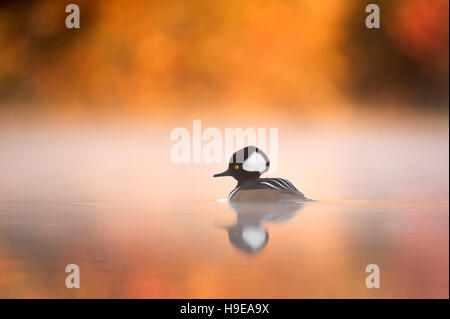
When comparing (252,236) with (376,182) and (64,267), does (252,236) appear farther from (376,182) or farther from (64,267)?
(376,182)

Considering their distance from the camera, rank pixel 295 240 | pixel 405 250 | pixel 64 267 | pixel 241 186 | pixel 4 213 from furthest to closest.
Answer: pixel 241 186 < pixel 4 213 < pixel 295 240 < pixel 405 250 < pixel 64 267

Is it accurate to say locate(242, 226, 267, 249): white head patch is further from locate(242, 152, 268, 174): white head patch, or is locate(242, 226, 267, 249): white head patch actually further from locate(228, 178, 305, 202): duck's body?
locate(242, 152, 268, 174): white head patch

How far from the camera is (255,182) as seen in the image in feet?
27.4

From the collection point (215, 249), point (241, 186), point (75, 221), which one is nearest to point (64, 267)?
point (215, 249)

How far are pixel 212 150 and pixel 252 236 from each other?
634 cm

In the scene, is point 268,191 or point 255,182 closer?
point 268,191

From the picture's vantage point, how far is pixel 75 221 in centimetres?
684

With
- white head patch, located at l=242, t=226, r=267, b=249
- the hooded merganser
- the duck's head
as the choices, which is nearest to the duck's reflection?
white head patch, located at l=242, t=226, r=267, b=249

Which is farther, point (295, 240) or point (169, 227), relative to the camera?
point (169, 227)

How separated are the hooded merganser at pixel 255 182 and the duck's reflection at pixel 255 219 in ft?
0.34

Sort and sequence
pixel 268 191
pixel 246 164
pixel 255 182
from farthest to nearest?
pixel 246 164, pixel 255 182, pixel 268 191

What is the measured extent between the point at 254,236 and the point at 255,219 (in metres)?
1.00

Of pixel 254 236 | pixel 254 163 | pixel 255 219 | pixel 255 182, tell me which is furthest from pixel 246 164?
pixel 254 236

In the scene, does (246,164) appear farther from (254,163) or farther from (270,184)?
(270,184)
